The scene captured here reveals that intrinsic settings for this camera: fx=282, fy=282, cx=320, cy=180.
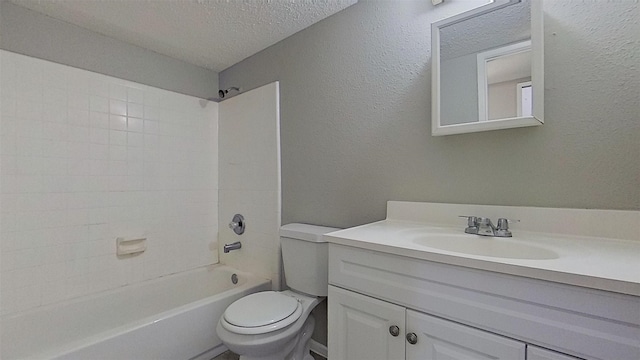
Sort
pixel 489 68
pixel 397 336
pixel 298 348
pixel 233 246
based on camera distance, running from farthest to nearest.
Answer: pixel 233 246, pixel 298 348, pixel 489 68, pixel 397 336

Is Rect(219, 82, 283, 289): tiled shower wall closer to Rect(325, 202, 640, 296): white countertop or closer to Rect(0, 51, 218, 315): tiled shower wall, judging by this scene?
Rect(0, 51, 218, 315): tiled shower wall

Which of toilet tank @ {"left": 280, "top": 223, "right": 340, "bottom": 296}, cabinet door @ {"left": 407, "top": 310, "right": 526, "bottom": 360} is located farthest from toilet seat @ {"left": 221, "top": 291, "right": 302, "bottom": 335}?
cabinet door @ {"left": 407, "top": 310, "right": 526, "bottom": 360}

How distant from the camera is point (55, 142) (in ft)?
5.57

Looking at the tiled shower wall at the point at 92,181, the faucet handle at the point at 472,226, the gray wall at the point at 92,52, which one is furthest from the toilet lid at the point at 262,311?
the gray wall at the point at 92,52

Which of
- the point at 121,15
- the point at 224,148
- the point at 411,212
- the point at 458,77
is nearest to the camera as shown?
the point at 458,77

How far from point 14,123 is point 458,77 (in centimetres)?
234

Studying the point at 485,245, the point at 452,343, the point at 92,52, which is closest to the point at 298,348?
the point at 452,343

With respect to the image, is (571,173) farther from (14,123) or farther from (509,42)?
(14,123)

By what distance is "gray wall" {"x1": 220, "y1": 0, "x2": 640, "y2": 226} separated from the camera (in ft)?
3.17

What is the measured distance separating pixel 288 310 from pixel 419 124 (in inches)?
44.6

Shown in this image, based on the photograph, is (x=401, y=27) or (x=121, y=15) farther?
(x=121, y=15)

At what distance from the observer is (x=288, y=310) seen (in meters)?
1.42

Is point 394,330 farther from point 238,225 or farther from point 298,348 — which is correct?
point 238,225

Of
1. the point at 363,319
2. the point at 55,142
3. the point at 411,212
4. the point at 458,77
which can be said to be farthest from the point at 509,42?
the point at 55,142
